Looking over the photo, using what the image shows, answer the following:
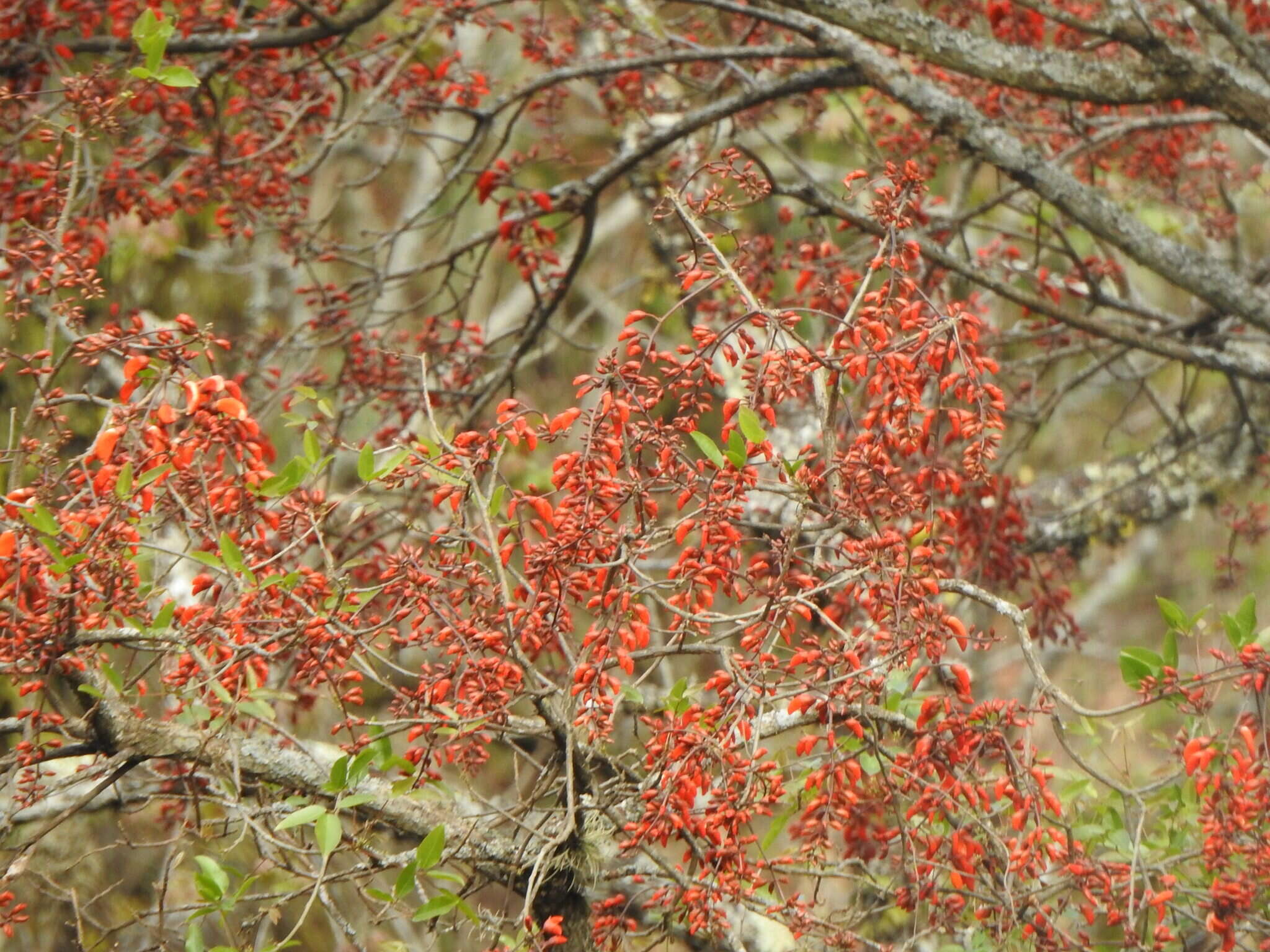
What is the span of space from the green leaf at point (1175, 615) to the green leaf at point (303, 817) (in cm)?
161

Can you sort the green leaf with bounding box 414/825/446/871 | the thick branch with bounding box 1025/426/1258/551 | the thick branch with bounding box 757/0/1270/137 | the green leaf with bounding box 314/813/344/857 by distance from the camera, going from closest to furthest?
1. the green leaf with bounding box 314/813/344/857
2. the green leaf with bounding box 414/825/446/871
3. the thick branch with bounding box 757/0/1270/137
4. the thick branch with bounding box 1025/426/1258/551

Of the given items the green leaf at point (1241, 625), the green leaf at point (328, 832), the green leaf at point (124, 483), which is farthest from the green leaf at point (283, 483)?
the green leaf at point (1241, 625)

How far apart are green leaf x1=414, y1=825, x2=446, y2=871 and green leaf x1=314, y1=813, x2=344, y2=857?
140mm

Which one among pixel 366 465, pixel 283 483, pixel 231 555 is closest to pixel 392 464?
pixel 366 465

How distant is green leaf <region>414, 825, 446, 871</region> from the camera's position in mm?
2061

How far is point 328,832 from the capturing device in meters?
1.96

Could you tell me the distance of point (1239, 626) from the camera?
93.4 inches

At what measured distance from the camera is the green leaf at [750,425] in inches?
83.3

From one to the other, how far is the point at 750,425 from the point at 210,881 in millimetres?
1174

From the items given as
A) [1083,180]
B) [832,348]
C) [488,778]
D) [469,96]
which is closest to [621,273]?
[488,778]

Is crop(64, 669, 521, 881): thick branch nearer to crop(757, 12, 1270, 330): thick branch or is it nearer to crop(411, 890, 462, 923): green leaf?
crop(411, 890, 462, 923): green leaf

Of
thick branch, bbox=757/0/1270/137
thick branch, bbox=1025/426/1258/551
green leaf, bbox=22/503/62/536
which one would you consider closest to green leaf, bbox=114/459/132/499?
green leaf, bbox=22/503/62/536

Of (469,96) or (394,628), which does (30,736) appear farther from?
(469,96)

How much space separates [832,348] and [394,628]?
37.9 inches
